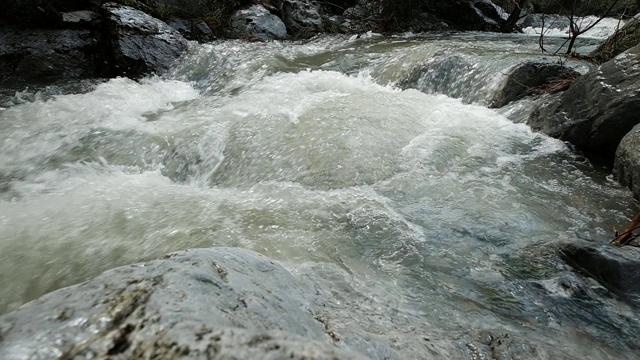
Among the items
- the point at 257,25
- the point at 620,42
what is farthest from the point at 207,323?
the point at 257,25

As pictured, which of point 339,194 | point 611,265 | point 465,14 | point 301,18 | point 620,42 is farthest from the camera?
point 465,14

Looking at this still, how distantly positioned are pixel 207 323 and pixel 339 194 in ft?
8.37

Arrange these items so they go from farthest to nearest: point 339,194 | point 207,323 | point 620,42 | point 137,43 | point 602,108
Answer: point 137,43 → point 620,42 → point 602,108 → point 339,194 → point 207,323

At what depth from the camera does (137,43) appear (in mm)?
7660

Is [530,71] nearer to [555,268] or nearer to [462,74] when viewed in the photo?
[462,74]

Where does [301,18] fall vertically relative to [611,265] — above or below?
above

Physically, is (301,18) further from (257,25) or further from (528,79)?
(528,79)

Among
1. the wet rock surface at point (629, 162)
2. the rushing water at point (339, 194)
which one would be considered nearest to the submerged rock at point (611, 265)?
the rushing water at point (339, 194)

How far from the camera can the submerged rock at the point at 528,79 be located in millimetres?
5445

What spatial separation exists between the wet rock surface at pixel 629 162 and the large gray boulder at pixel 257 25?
8.55 metres

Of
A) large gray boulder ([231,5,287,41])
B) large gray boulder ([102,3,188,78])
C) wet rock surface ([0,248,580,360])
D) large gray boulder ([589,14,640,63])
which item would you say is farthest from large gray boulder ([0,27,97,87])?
large gray boulder ([589,14,640,63])

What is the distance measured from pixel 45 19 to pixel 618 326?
1007cm

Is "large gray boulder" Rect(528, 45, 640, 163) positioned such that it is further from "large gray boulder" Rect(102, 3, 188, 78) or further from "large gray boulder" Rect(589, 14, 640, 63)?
"large gray boulder" Rect(102, 3, 188, 78)

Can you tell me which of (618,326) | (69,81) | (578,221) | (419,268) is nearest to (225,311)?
(419,268)
